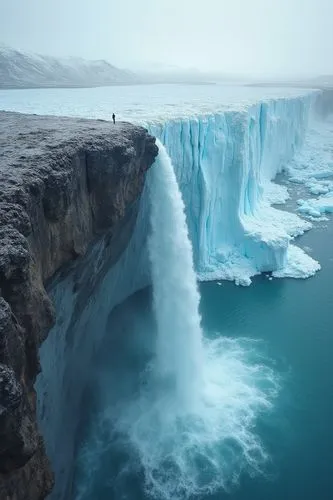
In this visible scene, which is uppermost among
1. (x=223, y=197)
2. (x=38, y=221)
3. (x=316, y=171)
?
(x=38, y=221)

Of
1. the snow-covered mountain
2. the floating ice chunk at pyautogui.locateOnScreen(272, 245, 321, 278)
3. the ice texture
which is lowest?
the floating ice chunk at pyautogui.locateOnScreen(272, 245, 321, 278)

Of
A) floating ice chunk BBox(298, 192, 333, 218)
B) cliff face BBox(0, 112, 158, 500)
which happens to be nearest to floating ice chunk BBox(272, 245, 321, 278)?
floating ice chunk BBox(298, 192, 333, 218)

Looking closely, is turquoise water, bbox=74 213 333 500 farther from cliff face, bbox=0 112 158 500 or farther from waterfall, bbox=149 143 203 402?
cliff face, bbox=0 112 158 500

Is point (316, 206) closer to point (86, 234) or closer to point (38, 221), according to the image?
point (86, 234)

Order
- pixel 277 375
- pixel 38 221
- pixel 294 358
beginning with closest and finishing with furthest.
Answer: pixel 38 221, pixel 277 375, pixel 294 358

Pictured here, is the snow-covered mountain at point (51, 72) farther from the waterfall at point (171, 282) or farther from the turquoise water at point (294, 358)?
the turquoise water at point (294, 358)

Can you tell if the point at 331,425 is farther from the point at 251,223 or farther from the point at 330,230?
the point at 330,230

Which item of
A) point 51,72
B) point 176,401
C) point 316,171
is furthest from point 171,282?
point 51,72

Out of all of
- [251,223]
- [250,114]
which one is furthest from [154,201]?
[250,114]
